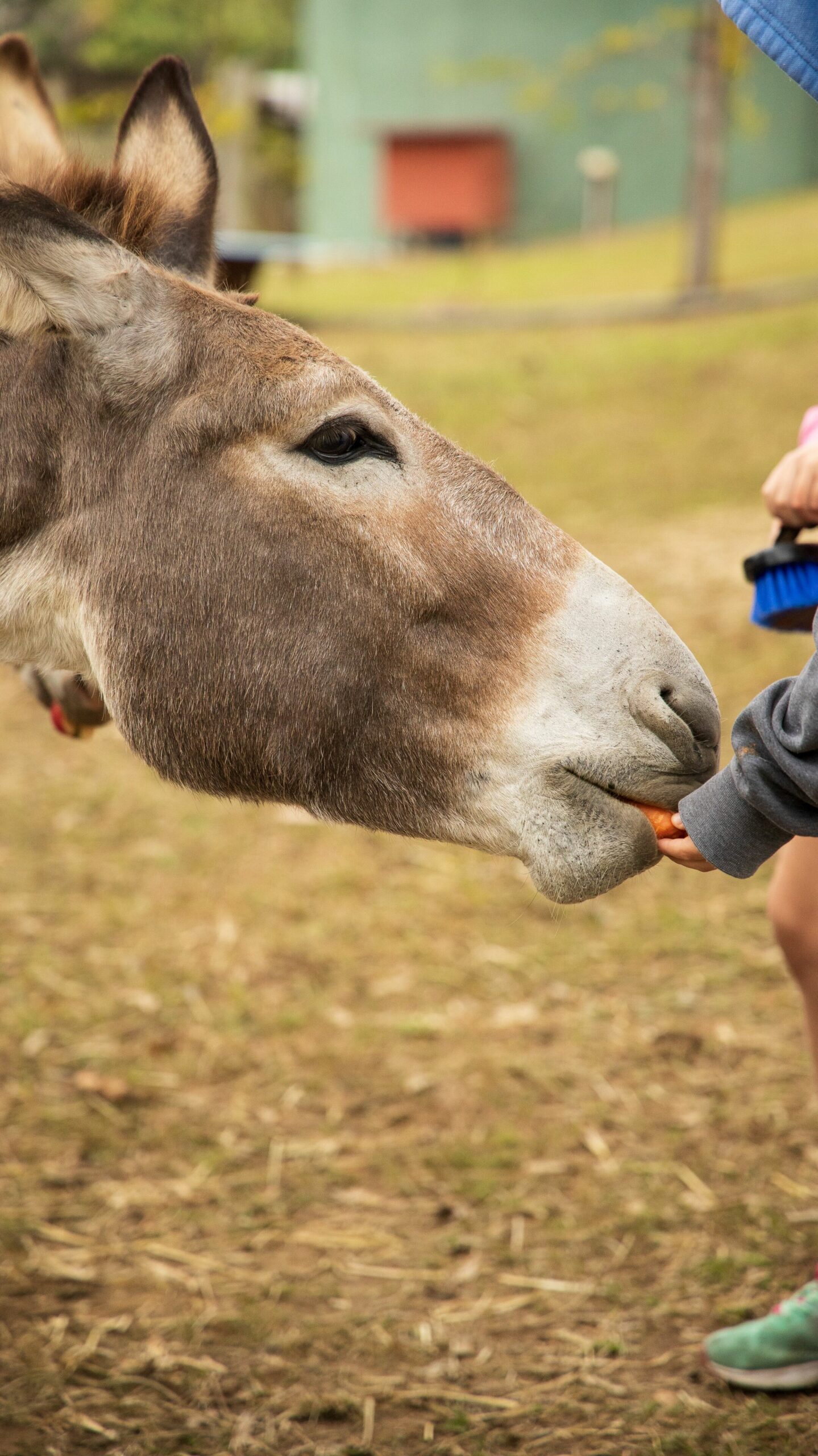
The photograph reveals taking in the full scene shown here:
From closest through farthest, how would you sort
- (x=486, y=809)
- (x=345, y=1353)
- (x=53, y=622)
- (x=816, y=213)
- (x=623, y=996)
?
(x=486, y=809), (x=53, y=622), (x=345, y=1353), (x=623, y=996), (x=816, y=213)

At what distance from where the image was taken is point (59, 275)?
2.01 meters

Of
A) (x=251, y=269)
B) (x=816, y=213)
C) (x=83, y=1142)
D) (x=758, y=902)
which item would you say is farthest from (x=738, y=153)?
(x=83, y=1142)

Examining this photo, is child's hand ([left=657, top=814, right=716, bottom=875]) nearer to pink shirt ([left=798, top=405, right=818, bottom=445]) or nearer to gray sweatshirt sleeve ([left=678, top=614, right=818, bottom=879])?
gray sweatshirt sleeve ([left=678, top=614, right=818, bottom=879])

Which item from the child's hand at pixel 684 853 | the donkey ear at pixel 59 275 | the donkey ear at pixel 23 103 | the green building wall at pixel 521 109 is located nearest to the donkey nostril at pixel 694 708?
the child's hand at pixel 684 853

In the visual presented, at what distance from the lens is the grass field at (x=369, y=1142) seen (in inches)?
96.6

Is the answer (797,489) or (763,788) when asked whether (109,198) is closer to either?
(797,489)

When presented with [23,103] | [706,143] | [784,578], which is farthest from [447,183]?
[784,578]

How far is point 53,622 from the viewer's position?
2176mm

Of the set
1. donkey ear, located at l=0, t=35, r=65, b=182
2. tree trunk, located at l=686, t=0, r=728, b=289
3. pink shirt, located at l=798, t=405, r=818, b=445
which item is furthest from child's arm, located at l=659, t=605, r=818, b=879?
tree trunk, located at l=686, t=0, r=728, b=289

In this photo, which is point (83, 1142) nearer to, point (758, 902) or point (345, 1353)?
point (345, 1353)

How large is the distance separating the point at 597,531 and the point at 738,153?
749 inches

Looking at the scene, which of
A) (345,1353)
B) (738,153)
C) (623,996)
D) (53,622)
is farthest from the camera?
(738,153)

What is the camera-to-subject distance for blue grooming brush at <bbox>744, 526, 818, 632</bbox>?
2033mm

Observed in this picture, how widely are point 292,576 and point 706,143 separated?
506 inches
